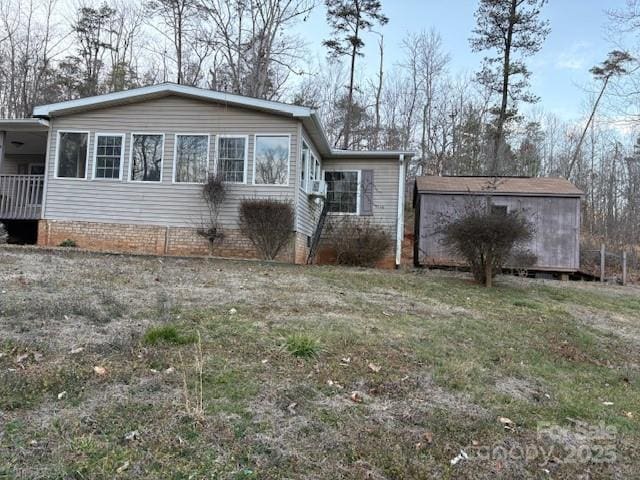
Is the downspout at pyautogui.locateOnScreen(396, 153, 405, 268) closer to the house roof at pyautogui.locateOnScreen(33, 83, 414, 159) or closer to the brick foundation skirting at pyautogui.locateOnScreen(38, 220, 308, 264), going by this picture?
the house roof at pyautogui.locateOnScreen(33, 83, 414, 159)

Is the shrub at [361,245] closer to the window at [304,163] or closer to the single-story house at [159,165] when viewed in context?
the single-story house at [159,165]

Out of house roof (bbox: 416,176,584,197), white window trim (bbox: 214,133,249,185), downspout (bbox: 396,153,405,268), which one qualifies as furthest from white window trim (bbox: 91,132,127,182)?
house roof (bbox: 416,176,584,197)

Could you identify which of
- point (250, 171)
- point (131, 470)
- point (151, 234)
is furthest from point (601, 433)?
point (151, 234)

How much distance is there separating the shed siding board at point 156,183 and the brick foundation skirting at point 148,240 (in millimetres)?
184

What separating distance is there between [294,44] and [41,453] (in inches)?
874

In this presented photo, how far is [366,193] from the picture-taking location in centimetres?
1455

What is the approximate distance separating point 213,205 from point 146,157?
2.23 m

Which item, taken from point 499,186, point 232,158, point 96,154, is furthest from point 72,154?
point 499,186

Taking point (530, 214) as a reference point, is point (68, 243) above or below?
below

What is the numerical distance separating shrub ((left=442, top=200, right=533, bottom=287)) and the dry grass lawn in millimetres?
2692

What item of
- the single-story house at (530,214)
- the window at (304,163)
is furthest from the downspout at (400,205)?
the window at (304,163)

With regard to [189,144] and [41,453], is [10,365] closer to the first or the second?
[41,453]

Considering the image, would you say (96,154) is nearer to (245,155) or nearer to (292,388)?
(245,155)

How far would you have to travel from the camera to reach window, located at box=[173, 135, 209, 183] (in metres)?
11.9
